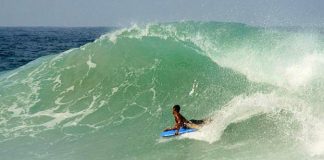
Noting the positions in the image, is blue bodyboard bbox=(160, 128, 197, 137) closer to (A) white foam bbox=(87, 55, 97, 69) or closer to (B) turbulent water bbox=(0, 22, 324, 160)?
(B) turbulent water bbox=(0, 22, 324, 160)

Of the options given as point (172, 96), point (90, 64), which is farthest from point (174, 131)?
point (90, 64)

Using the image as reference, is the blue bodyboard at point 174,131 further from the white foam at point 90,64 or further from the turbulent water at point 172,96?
the white foam at point 90,64

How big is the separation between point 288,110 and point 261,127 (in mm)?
1043

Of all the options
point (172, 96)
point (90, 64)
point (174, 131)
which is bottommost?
point (174, 131)

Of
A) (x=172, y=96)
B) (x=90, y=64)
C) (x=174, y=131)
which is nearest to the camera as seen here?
(x=174, y=131)

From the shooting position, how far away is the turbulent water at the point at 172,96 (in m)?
11.4

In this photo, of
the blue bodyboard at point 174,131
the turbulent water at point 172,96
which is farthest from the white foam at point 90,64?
the blue bodyboard at point 174,131

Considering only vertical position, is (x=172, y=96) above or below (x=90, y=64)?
below

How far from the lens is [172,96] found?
15.5 meters

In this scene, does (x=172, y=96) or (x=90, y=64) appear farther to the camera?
(x=90, y=64)

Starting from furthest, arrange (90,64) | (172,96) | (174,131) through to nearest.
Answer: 1. (90,64)
2. (172,96)
3. (174,131)

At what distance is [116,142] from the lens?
12586mm

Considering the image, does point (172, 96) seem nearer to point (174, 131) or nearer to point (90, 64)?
point (174, 131)

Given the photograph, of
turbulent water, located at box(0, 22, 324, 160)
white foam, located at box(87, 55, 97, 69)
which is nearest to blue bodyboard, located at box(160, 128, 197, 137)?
turbulent water, located at box(0, 22, 324, 160)
